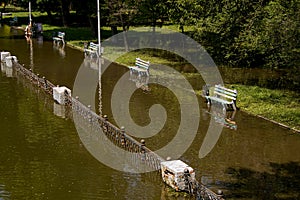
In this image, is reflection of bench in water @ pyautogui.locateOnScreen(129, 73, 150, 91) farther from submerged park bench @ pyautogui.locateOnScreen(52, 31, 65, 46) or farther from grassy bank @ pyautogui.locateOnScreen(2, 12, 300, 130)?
submerged park bench @ pyautogui.locateOnScreen(52, 31, 65, 46)

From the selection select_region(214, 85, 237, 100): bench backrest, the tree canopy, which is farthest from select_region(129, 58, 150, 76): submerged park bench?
select_region(214, 85, 237, 100): bench backrest

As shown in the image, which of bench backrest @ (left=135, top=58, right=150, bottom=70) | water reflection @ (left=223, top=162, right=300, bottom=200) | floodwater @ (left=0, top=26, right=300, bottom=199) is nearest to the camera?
water reflection @ (left=223, top=162, right=300, bottom=200)

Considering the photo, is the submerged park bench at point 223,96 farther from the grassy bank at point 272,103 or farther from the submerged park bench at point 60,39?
the submerged park bench at point 60,39

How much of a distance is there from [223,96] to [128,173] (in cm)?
815

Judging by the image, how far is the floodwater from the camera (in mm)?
12547

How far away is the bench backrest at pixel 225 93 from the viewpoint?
1980cm

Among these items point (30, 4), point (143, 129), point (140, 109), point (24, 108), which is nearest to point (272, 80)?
point (140, 109)

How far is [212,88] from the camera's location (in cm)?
2239

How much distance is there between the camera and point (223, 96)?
20.5 metres

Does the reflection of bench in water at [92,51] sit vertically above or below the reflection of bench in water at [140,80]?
above

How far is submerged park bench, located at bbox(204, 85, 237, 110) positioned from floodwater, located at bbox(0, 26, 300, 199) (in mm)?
479

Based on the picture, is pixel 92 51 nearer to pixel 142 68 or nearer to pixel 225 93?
pixel 142 68

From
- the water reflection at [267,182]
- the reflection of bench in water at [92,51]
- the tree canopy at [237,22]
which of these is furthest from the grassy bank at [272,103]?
the reflection of bench in water at [92,51]

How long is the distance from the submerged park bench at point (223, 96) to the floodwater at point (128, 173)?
1.57 ft
